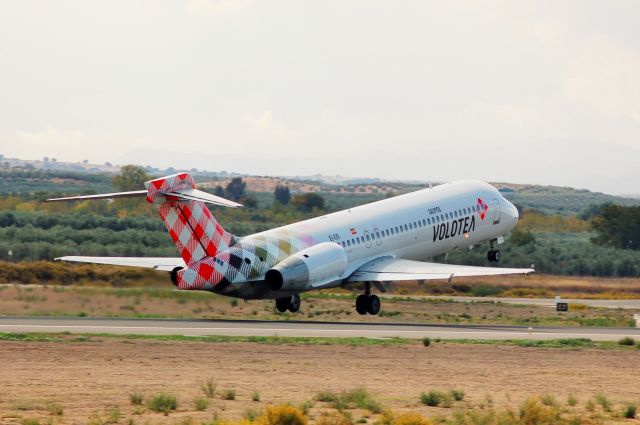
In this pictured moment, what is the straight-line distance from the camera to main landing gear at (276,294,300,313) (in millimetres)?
51531

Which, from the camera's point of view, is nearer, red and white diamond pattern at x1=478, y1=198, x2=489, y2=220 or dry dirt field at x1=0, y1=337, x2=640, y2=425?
→ dry dirt field at x1=0, y1=337, x2=640, y2=425

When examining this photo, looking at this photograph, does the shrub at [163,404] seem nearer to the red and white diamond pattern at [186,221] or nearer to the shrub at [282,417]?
the shrub at [282,417]

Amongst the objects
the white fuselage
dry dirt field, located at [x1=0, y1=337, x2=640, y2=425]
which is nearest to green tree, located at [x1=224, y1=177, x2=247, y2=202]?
the white fuselage

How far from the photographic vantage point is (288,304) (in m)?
51.7

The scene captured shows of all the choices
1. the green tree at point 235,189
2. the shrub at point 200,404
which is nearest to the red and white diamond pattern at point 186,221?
the shrub at point 200,404

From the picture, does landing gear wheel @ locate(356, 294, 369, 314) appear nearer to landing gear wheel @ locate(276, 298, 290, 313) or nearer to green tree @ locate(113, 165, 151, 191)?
landing gear wheel @ locate(276, 298, 290, 313)

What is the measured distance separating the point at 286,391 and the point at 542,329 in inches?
812

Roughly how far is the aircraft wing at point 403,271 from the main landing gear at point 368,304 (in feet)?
2.54

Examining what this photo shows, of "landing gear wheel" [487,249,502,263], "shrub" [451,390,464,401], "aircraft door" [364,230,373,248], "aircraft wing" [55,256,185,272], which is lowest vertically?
"shrub" [451,390,464,401]

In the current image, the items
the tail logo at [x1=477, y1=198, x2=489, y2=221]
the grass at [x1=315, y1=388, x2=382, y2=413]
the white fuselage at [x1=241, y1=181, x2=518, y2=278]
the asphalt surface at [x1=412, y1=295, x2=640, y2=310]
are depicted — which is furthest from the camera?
the asphalt surface at [x1=412, y1=295, x2=640, y2=310]

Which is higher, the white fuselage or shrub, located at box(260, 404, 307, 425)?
the white fuselage

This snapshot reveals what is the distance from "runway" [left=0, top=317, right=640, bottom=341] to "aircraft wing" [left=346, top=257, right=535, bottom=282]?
206 centimetres

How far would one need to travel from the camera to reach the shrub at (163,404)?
26.9 meters

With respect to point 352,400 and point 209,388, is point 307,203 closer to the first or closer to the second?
point 209,388
